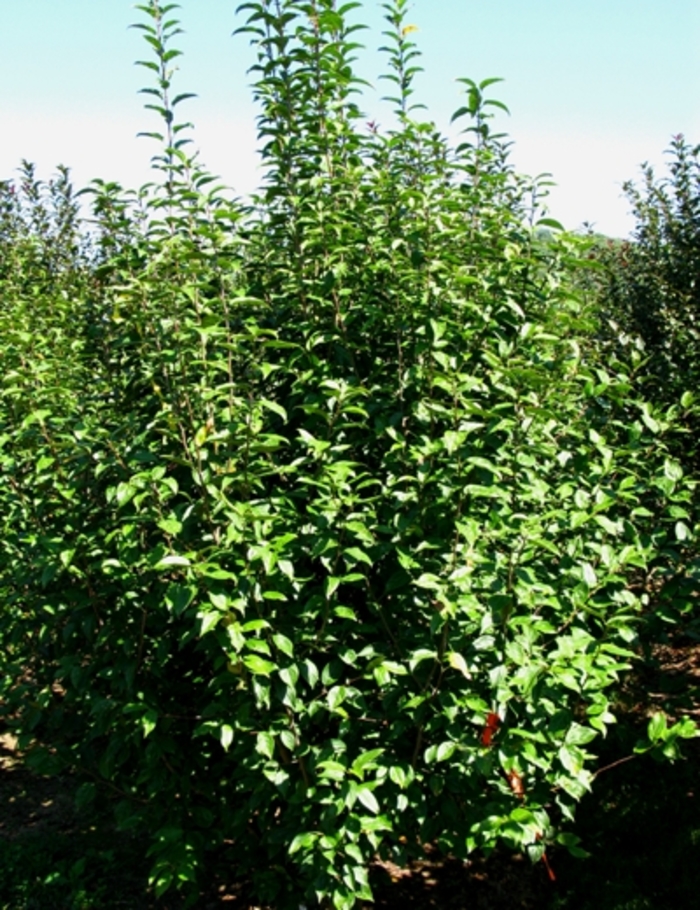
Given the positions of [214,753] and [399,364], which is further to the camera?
[214,753]

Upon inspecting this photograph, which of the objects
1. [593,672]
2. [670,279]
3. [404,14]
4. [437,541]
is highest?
[404,14]

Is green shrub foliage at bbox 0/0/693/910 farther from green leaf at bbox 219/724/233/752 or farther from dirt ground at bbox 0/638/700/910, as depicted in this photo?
dirt ground at bbox 0/638/700/910

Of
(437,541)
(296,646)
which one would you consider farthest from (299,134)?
(296,646)

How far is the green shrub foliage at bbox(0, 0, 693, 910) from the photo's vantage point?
9.69 feet

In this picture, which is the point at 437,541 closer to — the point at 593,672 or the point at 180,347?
the point at 593,672

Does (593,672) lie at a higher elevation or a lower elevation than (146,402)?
lower

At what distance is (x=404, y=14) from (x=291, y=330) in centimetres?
151

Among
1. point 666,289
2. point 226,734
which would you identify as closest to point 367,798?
point 226,734

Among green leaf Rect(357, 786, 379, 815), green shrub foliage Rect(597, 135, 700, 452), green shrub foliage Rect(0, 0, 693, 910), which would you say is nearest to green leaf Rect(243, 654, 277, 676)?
green shrub foliage Rect(0, 0, 693, 910)

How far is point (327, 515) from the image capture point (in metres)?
2.80

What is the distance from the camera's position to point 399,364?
3283mm

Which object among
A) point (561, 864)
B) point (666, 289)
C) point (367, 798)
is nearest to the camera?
point (367, 798)

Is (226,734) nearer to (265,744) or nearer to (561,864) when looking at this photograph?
(265,744)

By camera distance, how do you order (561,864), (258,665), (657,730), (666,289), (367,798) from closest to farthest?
(258,665) < (367,798) < (657,730) < (561,864) < (666,289)
